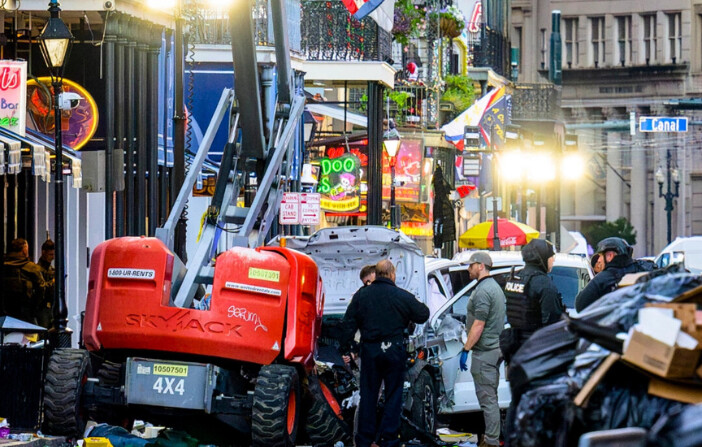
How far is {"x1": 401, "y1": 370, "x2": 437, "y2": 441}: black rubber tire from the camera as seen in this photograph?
593 inches

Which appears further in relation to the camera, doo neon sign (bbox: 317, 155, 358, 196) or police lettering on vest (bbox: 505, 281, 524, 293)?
doo neon sign (bbox: 317, 155, 358, 196)

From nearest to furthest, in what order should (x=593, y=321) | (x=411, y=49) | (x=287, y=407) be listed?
(x=593, y=321) < (x=287, y=407) < (x=411, y=49)

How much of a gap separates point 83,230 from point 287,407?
537 inches

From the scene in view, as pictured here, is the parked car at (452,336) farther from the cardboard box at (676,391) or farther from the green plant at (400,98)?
the green plant at (400,98)

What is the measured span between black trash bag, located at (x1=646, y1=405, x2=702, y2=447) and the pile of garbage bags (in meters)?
1.55

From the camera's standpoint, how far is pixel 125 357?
13.6m

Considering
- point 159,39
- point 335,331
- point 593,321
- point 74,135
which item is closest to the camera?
point 593,321

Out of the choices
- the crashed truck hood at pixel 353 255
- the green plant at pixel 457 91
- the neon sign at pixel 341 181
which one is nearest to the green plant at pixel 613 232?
the green plant at pixel 457 91

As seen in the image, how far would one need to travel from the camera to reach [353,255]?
17469 mm

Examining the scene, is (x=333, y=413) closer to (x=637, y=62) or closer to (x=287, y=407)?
(x=287, y=407)

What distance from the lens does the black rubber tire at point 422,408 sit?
15.1m

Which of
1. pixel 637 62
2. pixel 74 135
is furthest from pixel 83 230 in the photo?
pixel 637 62

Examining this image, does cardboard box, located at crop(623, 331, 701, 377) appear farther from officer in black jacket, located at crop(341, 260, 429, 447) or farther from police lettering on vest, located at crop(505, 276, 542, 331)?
officer in black jacket, located at crop(341, 260, 429, 447)

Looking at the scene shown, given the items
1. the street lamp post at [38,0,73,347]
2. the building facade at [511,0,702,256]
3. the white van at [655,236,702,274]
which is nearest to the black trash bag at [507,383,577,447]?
the street lamp post at [38,0,73,347]
